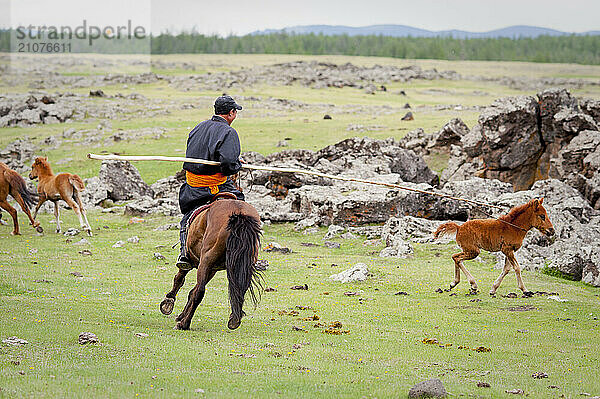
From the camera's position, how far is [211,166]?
8625 mm

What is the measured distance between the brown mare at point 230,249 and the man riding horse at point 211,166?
1.69 feet

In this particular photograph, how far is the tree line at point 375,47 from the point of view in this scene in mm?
134625

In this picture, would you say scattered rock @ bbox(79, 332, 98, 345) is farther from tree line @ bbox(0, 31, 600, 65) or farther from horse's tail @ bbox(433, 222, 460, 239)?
tree line @ bbox(0, 31, 600, 65)

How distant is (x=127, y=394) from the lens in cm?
541

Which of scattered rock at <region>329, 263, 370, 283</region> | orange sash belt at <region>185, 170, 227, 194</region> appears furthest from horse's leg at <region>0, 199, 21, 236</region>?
orange sash belt at <region>185, 170, 227, 194</region>

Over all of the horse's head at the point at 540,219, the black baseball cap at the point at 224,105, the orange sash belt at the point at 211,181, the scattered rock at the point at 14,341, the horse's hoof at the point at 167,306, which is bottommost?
the horse's hoof at the point at 167,306

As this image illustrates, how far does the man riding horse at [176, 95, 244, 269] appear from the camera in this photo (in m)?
8.43

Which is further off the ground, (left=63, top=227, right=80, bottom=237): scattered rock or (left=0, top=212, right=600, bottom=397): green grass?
Answer: (left=0, top=212, right=600, bottom=397): green grass

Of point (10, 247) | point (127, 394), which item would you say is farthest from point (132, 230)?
point (127, 394)

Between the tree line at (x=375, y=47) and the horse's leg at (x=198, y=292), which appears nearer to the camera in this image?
the horse's leg at (x=198, y=292)

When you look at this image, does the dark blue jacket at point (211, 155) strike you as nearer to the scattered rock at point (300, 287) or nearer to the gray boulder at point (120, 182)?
the scattered rock at point (300, 287)

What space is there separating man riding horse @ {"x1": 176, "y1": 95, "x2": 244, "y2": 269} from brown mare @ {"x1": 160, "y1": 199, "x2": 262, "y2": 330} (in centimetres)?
51

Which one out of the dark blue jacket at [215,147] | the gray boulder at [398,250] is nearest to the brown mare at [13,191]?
the gray boulder at [398,250]

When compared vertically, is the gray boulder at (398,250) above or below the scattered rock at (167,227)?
above
